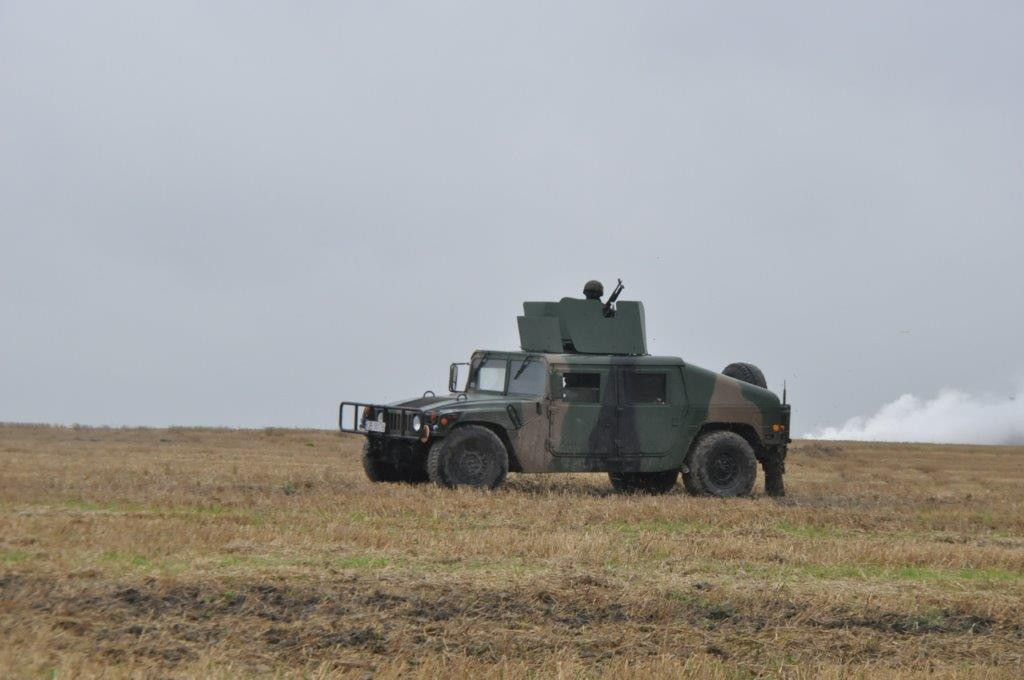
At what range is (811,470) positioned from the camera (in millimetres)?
25391

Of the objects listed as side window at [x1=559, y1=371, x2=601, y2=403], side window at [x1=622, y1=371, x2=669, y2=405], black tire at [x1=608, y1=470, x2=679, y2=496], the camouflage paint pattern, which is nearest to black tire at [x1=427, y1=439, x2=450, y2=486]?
the camouflage paint pattern

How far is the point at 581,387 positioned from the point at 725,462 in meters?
2.26

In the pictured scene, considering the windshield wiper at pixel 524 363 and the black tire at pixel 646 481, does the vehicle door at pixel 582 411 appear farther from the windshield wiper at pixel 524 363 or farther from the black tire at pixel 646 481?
the black tire at pixel 646 481

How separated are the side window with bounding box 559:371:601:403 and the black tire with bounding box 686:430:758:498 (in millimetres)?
1604

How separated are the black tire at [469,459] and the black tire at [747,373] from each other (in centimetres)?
414

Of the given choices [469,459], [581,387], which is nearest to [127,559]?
[469,459]

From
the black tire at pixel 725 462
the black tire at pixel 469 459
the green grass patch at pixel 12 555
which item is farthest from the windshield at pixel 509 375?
the green grass patch at pixel 12 555

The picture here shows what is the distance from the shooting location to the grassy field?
7480mm

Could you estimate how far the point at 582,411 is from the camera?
55.9ft

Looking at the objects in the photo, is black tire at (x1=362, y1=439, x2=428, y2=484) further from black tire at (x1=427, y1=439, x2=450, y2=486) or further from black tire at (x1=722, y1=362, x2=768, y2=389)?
black tire at (x1=722, y1=362, x2=768, y2=389)

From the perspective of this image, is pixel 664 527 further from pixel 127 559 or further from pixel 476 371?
pixel 476 371

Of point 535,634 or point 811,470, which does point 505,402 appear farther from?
point 811,470

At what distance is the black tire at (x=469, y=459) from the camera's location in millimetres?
16250

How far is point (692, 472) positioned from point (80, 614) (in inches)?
421
